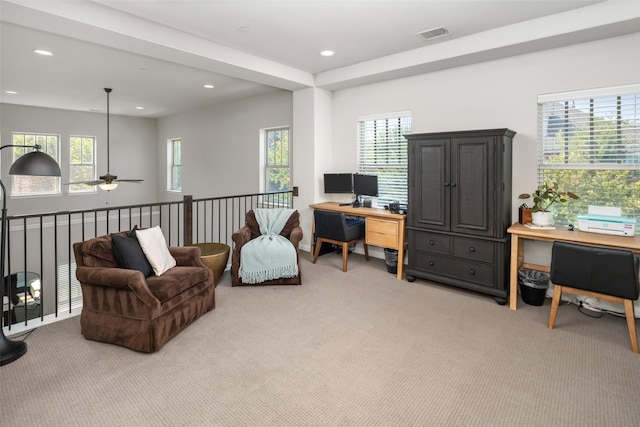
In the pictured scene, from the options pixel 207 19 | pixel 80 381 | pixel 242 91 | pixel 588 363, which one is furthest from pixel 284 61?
pixel 588 363

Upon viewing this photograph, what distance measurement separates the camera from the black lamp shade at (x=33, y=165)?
2.49 m

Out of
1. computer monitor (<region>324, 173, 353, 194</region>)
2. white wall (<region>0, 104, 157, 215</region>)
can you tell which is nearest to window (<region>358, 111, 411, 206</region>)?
computer monitor (<region>324, 173, 353, 194</region>)

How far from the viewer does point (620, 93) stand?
3199mm

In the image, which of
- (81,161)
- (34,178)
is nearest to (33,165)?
(34,178)

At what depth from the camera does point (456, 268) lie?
3783mm

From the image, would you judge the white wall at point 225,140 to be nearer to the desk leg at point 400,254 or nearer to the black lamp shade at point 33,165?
the desk leg at point 400,254

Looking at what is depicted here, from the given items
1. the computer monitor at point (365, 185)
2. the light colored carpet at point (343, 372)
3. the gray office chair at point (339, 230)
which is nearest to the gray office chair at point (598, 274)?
the light colored carpet at point (343, 372)

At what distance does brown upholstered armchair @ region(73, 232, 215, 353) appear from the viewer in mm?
2504

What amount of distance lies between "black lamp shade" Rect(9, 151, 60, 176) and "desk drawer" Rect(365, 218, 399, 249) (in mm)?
3238

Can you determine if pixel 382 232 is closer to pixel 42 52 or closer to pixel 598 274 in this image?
pixel 598 274

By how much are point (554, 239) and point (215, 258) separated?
329 cm

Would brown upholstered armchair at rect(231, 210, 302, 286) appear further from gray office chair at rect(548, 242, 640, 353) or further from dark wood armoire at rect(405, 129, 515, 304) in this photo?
gray office chair at rect(548, 242, 640, 353)

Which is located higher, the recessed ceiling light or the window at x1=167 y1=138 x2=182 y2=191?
the recessed ceiling light

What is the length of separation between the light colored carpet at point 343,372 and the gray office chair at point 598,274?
35 centimetres
